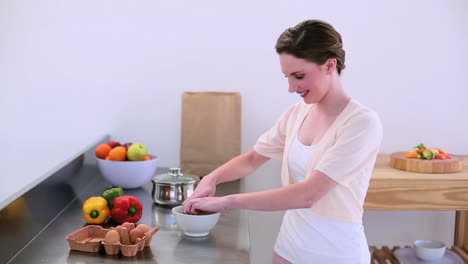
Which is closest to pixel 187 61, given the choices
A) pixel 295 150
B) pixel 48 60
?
pixel 48 60

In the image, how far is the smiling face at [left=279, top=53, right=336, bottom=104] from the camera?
1.55 m

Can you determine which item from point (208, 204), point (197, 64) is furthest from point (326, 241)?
point (197, 64)

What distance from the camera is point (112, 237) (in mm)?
1535

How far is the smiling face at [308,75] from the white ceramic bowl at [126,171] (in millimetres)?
832

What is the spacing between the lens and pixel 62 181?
78.8 inches

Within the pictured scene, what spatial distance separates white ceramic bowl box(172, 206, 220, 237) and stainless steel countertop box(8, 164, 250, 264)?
0.06 ft

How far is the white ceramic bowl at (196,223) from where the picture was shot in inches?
65.0

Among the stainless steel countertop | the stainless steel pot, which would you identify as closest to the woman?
the stainless steel countertop

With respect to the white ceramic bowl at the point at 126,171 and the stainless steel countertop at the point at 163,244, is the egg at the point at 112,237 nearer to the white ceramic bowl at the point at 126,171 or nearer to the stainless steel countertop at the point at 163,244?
the stainless steel countertop at the point at 163,244

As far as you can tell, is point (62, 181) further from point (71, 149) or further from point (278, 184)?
point (278, 184)

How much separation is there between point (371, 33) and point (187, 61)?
796 mm

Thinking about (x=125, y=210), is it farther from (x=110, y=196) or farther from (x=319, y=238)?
(x=319, y=238)


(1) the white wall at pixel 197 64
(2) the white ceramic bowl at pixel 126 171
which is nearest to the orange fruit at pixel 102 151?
(2) the white ceramic bowl at pixel 126 171

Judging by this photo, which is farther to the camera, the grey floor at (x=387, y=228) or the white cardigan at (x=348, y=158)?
the grey floor at (x=387, y=228)
